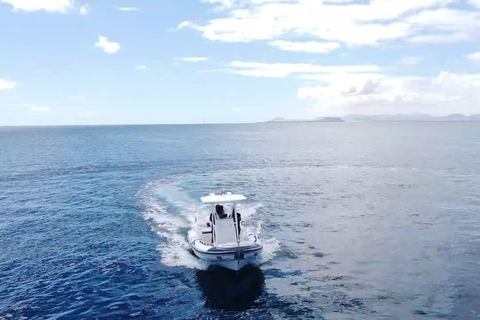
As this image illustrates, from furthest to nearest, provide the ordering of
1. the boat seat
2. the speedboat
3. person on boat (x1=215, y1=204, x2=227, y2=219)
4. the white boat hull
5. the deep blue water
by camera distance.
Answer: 1. the boat seat
2. person on boat (x1=215, y1=204, x2=227, y2=219)
3. the speedboat
4. the white boat hull
5. the deep blue water

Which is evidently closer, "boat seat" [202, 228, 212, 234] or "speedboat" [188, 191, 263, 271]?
"speedboat" [188, 191, 263, 271]

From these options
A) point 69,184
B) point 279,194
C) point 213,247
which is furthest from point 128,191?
point 213,247

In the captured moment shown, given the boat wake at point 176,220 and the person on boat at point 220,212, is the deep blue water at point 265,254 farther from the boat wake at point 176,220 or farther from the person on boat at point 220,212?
the person on boat at point 220,212

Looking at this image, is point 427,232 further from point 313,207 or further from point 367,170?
point 367,170

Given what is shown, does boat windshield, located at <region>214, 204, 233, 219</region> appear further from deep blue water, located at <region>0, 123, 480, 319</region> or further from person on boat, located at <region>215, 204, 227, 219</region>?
deep blue water, located at <region>0, 123, 480, 319</region>

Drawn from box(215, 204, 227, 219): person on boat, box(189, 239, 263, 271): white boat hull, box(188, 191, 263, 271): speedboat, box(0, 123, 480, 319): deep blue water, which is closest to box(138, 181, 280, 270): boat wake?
box(0, 123, 480, 319): deep blue water
